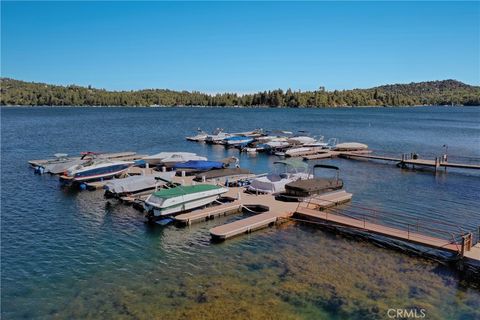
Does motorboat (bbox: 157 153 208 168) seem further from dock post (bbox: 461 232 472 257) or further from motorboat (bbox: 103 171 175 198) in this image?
dock post (bbox: 461 232 472 257)

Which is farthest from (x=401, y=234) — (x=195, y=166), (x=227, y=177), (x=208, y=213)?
(x=195, y=166)

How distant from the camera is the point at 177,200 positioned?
23.9m

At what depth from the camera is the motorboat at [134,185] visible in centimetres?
2803

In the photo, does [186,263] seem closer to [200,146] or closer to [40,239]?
[40,239]

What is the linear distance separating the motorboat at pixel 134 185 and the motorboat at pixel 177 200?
3116 millimetres

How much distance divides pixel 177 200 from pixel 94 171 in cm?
1269

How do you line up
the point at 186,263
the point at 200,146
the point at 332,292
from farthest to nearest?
1. the point at 200,146
2. the point at 186,263
3. the point at 332,292

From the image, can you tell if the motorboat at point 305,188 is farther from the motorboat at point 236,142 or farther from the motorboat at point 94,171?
the motorboat at point 236,142

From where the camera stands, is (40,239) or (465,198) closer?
(40,239)

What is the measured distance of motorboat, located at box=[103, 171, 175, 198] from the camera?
92.0ft

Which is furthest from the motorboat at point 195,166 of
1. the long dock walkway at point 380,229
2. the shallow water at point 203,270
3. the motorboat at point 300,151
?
the motorboat at point 300,151

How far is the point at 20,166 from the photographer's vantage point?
42812mm

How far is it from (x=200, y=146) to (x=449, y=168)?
35.8 metres

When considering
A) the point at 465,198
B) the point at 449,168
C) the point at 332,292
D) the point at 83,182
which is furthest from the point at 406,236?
the point at 449,168
